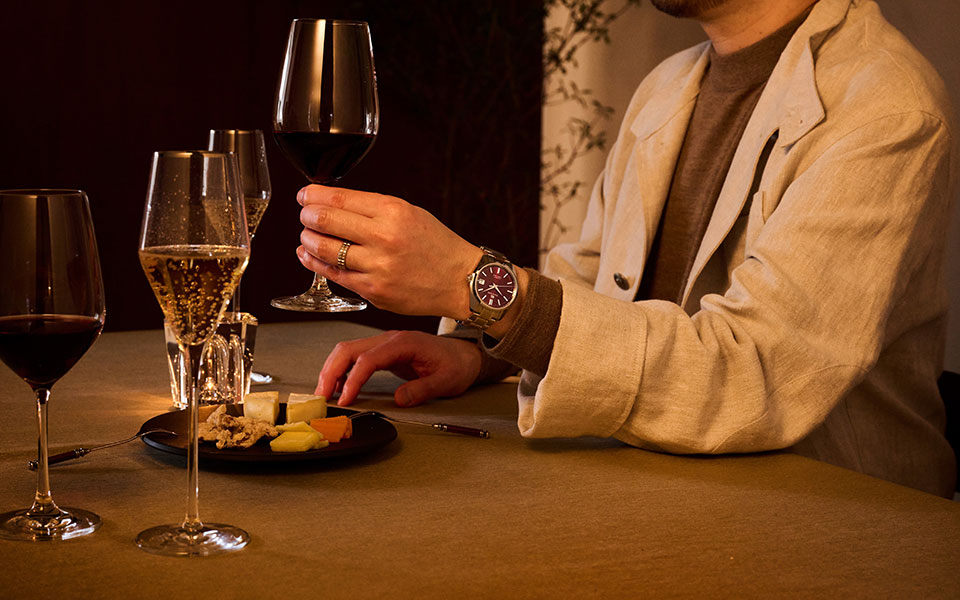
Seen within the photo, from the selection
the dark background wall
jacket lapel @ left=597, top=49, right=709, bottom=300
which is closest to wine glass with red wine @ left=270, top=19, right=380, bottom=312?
jacket lapel @ left=597, top=49, right=709, bottom=300

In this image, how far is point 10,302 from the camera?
798 mm

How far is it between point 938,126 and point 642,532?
0.81 m

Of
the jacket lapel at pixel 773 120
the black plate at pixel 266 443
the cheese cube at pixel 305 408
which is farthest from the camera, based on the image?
the jacket lapel at pixel 773 120

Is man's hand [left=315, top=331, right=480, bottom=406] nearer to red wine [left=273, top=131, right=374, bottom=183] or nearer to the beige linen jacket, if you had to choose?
the beige linen jacket

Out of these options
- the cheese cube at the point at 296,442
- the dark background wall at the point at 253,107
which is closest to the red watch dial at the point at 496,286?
the cheese cube at the point at 296,442

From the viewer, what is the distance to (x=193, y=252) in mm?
779

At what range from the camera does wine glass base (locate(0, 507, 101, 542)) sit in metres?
0.82

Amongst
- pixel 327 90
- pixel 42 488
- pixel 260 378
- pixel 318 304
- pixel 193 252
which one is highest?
pixel 327 90

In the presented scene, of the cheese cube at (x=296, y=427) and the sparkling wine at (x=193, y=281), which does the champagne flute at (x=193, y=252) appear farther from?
the cheese cube at (x=296, y=427)

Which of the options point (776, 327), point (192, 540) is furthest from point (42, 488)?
point (776, 327)

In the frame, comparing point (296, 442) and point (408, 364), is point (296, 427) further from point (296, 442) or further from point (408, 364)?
point (408, 364)

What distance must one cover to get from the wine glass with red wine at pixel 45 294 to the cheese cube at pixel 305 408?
0.31m

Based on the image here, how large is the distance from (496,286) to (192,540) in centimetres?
47

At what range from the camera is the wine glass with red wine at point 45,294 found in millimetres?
797
